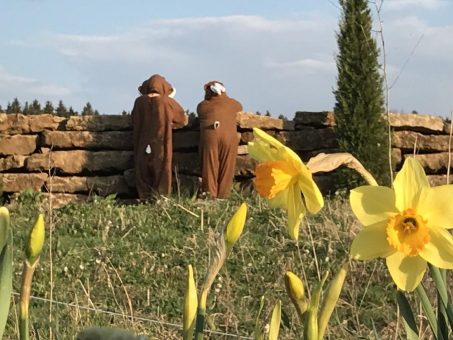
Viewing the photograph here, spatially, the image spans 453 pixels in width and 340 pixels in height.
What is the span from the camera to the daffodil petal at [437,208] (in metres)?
0.99

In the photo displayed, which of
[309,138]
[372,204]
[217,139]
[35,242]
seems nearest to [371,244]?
[372,204]

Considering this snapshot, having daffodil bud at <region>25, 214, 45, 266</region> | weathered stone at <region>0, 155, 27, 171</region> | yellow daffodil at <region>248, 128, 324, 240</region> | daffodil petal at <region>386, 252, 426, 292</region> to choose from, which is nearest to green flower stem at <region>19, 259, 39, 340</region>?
daffodil bud at <region>25, 214, 45, 266</region>

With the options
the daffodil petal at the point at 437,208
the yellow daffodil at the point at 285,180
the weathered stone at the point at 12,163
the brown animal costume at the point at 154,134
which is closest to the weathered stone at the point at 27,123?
the weathered stone at the point at 12,163

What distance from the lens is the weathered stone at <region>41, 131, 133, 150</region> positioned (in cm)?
962

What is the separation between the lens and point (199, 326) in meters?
0.93

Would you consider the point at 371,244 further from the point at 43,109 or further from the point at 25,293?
the point at 43,109

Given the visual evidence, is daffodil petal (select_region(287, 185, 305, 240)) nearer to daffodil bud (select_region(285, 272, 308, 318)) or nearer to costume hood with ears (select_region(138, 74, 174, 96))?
daffodil bud (select_region(285, 272, 308, 318))

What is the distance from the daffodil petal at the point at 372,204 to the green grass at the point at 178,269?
2.33 metres

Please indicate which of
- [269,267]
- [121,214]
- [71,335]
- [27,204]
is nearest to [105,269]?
[269,267]

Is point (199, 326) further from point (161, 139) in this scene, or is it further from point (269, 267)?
point (161, 139)

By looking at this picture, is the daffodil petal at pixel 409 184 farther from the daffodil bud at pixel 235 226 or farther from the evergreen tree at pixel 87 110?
the evergreen tree at pixel 87 110

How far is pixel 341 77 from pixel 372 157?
913mm

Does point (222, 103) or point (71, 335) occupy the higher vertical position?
point (222, 103)

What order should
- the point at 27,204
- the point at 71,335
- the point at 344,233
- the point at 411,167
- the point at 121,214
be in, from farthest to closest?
1. the point at 27,204
2. the point at 121,214
3. the point at 344,233
4. the point at 71,335
5. the point at 411,167
